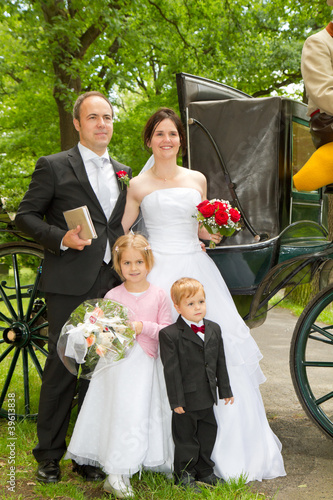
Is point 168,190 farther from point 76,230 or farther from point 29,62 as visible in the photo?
point 29,62

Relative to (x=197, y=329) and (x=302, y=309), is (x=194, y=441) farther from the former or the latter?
(x=302, y=309)

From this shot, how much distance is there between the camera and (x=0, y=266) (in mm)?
4145

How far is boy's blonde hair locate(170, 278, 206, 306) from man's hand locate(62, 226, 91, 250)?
531 mm

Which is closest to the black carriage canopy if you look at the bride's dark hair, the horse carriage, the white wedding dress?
the horse carriage

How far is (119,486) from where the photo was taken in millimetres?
2641

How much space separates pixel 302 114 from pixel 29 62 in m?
7.66

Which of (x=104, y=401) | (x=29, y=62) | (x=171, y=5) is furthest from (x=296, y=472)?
(x=171, y=5)

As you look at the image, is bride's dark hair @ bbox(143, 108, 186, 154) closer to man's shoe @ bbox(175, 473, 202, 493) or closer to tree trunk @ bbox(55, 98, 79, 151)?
man's shoe @ bbox(175, 473, 202, 493)

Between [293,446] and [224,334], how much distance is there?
3.16 ft

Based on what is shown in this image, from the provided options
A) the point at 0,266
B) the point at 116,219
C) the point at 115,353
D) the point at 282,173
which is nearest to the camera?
the point at 115,353

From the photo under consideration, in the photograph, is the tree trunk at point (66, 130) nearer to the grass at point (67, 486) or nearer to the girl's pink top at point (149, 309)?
the grass at point (67, 486)

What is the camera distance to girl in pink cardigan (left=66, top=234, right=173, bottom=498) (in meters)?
2.64

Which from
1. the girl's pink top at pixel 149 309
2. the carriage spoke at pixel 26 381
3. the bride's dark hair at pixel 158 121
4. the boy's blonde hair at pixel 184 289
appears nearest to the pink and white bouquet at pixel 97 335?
the girl's pink top at pixel 149 309

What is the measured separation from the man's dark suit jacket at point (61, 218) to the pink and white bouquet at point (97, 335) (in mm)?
292
